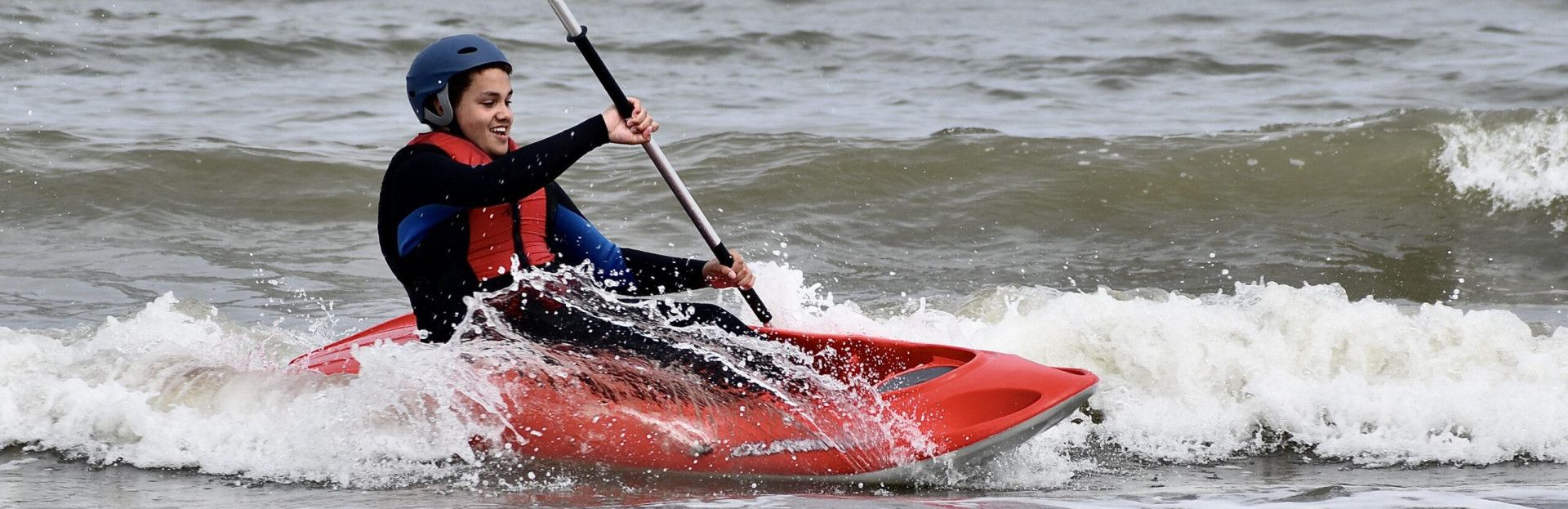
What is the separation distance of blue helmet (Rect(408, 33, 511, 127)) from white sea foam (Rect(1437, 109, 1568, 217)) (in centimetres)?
692

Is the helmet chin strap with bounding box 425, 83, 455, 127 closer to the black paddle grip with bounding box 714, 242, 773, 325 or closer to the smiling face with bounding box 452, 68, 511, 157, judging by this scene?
the smiling face with bounding box 452, 68, 511, 157

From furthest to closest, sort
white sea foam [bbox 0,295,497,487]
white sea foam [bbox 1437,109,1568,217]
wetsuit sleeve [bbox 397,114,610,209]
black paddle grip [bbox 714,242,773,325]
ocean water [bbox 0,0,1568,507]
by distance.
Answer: white sea foam [bbox 1437,109,1568,217]
black paddle grip [bbox 714,242,773,325]
ocean water [bbox 0,0,1568,507]
white sea foam [bbox 0,295,497,487]
wetsuit sleeve [bbox 397,114,610,209]

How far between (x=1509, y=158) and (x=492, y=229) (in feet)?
24.9

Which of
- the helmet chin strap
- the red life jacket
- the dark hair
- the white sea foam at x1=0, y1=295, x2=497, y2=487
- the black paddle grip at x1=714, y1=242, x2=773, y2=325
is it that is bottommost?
the white sea foam at x1=0, y1=295, x2=497, y2=487

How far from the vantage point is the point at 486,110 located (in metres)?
3.98

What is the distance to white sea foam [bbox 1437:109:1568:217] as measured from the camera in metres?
8.93

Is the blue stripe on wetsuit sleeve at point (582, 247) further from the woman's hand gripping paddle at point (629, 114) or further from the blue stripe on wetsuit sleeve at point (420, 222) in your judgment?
the blue stripe on wetsuit sleeve at point (420, 222)

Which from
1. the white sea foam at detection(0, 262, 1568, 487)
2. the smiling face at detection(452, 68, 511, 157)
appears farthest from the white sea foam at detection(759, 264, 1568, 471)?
the smiling face at detection(452, 68, 511, 157)

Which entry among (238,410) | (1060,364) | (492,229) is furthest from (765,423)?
(1060,364)

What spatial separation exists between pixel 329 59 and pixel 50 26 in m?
2.93

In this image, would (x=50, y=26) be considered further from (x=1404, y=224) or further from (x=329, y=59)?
(x=1404, y=224)

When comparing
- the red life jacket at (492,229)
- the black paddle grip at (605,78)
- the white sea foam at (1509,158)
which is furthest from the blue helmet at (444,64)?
the white sea foam at (1509,158)

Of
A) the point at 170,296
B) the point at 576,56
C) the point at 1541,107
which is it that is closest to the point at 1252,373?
the point at 170,296

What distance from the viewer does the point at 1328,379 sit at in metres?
5.16
